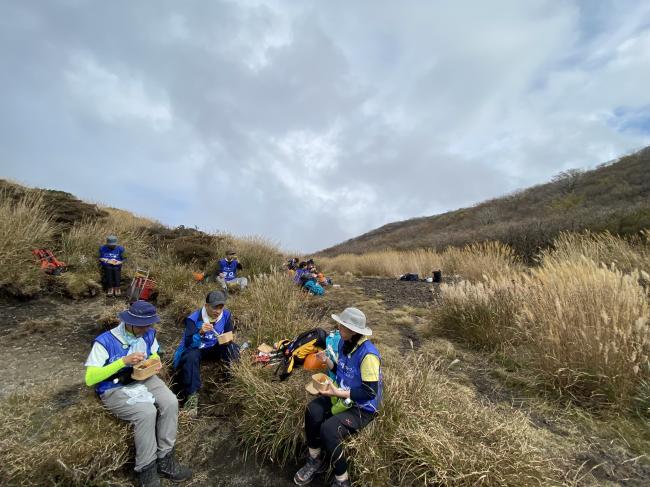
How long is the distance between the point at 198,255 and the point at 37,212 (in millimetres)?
3554

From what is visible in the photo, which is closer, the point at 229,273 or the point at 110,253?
the point at 110,253

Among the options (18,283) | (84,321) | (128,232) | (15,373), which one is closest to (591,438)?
(15,373)

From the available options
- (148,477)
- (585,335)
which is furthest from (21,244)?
(585,335)

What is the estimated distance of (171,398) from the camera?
300 cm

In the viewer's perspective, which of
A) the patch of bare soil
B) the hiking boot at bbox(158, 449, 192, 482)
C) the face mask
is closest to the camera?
the hiking boot at bbox(158, 449, 192, 482)

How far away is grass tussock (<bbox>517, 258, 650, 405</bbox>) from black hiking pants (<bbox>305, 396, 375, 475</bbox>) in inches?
80.6

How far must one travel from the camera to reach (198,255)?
964cm

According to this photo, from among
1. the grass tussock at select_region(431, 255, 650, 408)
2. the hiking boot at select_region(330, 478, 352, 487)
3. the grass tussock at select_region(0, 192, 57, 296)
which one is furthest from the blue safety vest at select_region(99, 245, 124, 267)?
the grass tussock at select_region(431, 255, 650, 408)

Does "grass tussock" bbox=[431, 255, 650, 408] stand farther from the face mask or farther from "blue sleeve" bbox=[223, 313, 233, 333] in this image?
the face mask

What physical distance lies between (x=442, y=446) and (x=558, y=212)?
84.7ft

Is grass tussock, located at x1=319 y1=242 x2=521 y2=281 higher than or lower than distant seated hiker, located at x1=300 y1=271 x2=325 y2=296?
higher

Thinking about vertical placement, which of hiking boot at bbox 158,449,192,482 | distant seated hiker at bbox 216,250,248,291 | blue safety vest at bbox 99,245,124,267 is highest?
blue safety vest at bbox 99,245,124,267

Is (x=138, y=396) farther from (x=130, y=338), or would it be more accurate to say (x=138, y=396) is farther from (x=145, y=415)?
(x=130, y=338)

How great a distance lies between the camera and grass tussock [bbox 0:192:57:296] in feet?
18.8
